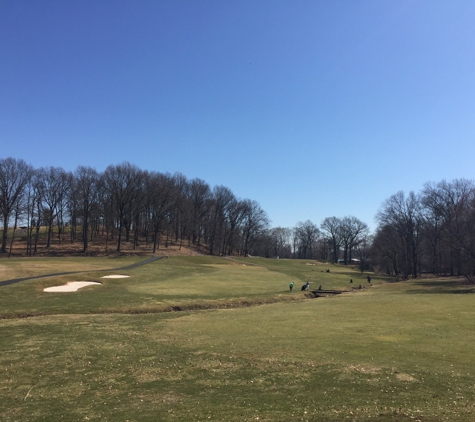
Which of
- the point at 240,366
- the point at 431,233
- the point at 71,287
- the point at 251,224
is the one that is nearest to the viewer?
the point at 240,366

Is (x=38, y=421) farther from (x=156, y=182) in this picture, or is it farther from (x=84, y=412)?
(x=156, y=182)

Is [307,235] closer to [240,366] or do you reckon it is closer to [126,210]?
[126,210]

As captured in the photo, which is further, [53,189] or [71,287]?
[53,189]

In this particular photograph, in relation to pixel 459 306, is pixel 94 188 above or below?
above

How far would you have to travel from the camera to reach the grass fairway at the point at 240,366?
9398 mm

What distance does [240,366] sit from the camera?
518 inches

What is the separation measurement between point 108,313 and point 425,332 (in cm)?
2148

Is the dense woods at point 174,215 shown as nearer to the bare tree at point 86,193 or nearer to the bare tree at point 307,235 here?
the bare tree at point 86,193

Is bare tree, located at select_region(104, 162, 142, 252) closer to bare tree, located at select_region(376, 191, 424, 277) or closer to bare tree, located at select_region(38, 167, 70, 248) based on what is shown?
bare tree, located at select_region(38, 167, 70, 248)

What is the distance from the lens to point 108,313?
26.8m

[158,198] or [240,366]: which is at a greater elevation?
[158,198]

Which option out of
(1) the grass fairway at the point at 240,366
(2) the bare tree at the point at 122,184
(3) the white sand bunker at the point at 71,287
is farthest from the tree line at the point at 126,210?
(1) the grass fairway at the point at 240,366

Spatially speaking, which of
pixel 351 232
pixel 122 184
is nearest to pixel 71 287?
pixel 122 184

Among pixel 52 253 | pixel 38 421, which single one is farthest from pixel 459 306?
pixel 52 253
